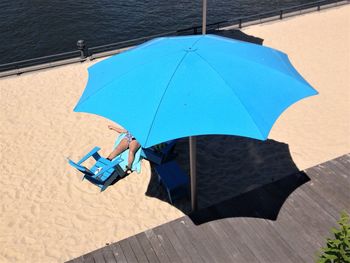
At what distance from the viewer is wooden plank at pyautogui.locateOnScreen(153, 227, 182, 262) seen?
20.8ft

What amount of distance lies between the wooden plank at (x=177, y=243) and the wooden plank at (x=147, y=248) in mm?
388

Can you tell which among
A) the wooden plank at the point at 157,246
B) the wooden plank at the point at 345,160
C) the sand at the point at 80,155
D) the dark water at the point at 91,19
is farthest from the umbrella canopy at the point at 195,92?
the dark water at the point at 91,19

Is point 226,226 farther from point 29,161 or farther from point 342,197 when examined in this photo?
point 29,161

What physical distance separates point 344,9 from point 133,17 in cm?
1255

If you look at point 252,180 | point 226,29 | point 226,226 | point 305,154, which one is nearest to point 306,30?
point 226,29

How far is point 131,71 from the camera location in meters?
5.98

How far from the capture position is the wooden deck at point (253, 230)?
6.37 m

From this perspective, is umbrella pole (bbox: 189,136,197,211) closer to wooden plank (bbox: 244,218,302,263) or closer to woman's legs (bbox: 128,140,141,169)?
wooden plank (bbox: 244,218,302,263)

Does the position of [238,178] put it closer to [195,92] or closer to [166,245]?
[166,245]

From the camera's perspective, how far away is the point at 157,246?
6547mm

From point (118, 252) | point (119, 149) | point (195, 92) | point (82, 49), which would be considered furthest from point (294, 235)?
point (82, 49)

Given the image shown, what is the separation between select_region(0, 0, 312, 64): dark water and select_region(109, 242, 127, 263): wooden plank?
15.6 meters

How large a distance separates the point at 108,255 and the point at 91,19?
19521mm

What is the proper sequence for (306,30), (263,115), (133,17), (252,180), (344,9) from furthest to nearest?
(133,17) < (344,9) < (306,30) < (252,180) < (263,115)
